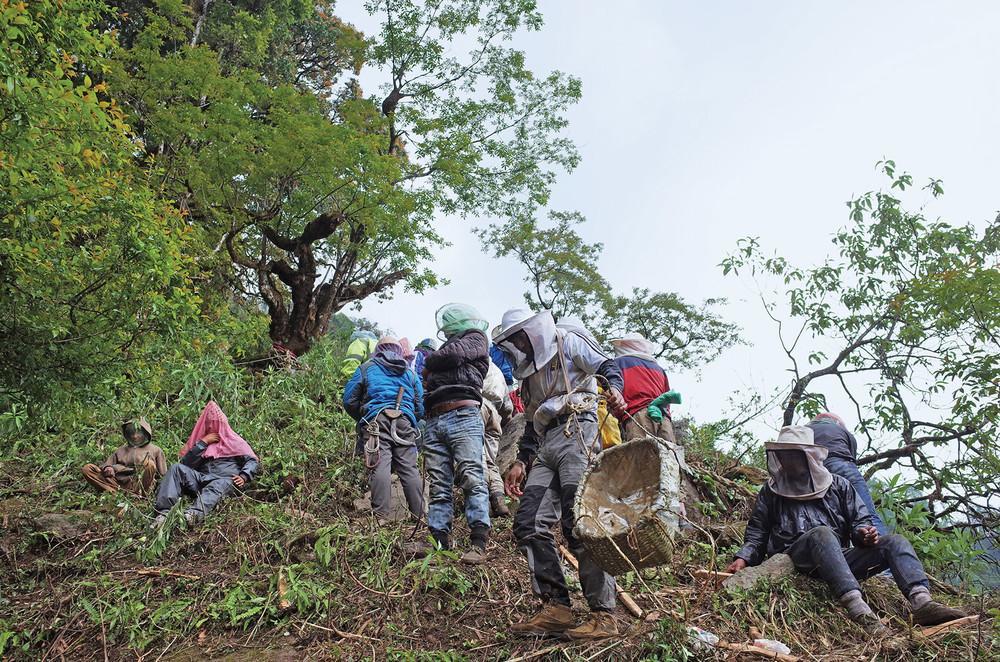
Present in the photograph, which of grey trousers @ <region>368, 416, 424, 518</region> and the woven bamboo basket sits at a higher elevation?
grey trousers @ <region>368, 416, 424, 518</region>

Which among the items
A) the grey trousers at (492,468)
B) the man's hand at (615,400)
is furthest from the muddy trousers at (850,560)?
the grey trousers at (492,468)

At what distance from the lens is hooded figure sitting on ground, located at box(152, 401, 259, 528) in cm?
644

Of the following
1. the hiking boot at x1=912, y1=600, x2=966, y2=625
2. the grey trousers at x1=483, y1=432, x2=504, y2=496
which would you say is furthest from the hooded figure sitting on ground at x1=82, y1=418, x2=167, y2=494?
the hiking boot at x1=912, y1=600, x2=966, y2=625

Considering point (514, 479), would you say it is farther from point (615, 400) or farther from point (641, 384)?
point (641, 384)

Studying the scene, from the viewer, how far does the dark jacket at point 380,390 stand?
650 centimetres

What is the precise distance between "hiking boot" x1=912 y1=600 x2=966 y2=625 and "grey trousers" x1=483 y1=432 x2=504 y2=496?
353cm

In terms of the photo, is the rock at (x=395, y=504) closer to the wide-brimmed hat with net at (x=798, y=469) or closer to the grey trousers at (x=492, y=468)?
the grey trousers at (x=492, y=468)

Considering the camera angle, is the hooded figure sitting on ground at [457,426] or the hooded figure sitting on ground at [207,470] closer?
the hooded figure sitting on ground at [457,426]

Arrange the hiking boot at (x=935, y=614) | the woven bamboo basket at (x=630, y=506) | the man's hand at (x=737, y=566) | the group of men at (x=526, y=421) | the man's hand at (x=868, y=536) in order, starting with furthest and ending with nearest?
1. the man's hand at (x=737, y=566)
2. the man's hand at (x=868, y=536)
3. the hiking boot at (x=935, y=614)
4. the group of men at (x=526, y=421)
5. the woven bamboo basket at (x=630, y=506)

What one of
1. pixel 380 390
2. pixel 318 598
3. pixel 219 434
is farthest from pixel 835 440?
pixel 219 434

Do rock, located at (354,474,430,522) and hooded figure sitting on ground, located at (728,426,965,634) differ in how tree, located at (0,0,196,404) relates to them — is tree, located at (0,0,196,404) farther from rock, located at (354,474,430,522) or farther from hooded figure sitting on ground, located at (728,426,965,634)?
hooded figure sitting on ground, located at (728,426,965,634)

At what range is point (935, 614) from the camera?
447cm

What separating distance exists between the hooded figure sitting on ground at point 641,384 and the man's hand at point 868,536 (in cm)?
189

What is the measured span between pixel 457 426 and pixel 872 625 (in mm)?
3033
